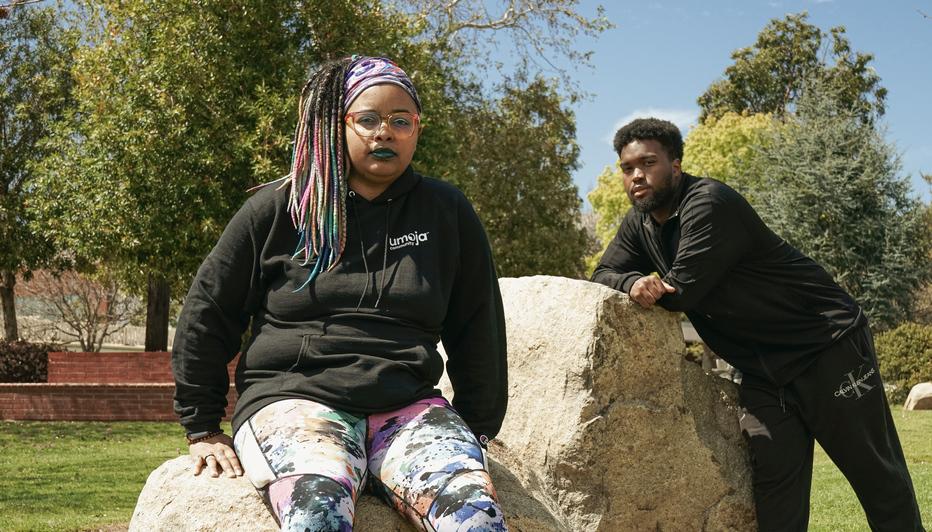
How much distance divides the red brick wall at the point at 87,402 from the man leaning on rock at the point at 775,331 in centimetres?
1274

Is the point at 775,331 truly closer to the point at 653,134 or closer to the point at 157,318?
the point at 653,134

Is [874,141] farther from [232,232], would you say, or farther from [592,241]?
[232,232]

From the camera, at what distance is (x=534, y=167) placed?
28906 millimetres

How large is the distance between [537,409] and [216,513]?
88.7 inches

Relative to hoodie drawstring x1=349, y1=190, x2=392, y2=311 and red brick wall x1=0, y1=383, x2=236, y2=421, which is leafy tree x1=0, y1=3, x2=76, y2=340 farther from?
hoodie drawstring x1=349, y1=190, x2=392, y2=311

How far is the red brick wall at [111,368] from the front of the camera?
17656mm

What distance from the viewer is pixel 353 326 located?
123 inches

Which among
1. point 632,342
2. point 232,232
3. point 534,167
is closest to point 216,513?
point 232,232

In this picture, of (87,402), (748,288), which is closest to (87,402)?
(87,402)

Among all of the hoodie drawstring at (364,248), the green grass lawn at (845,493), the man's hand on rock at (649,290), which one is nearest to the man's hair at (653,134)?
the man's hand on rock at (649,290)

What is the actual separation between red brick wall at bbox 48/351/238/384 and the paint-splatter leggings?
596 inches

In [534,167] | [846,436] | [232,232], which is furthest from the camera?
[534,167]

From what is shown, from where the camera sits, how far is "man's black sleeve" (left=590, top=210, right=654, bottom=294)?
520cm

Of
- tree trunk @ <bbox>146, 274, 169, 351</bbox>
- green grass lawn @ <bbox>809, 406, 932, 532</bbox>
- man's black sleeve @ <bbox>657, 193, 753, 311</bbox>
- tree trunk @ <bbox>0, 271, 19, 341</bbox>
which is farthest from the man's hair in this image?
tree trunk @ <bbox>0, 271, 19, 341</bbox>
